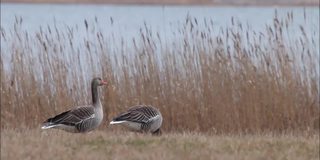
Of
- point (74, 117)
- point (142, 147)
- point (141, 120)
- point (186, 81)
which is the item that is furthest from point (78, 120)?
point (186, 81)

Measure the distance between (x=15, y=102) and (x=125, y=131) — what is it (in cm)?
178

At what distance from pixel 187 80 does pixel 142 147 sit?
383 centimetres

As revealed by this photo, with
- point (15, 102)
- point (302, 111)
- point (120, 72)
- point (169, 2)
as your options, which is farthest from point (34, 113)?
point (169, 2)

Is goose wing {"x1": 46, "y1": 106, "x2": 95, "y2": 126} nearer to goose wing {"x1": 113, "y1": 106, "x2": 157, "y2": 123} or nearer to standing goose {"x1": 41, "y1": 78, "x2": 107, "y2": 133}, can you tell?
standing goose {"x1": 41, "y1": 78, "x2": 107, "y2": 133}

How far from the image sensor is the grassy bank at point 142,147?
8.14m

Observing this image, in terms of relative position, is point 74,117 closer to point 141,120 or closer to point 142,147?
point 141,120

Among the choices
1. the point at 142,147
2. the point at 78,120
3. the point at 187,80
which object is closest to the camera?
the point at 142,147

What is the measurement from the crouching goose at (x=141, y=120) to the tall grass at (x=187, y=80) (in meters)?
1.52

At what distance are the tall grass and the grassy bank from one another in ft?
7.79

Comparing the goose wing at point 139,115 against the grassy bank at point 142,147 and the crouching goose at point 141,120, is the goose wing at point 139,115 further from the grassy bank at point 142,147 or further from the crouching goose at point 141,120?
the grassy bank at point 142,147

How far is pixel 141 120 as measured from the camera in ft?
34.0

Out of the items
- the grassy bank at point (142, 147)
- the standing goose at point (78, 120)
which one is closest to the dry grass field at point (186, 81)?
the standing goose at point (78, 120)

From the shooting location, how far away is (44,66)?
1243 centimetres

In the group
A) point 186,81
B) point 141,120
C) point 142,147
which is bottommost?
point 142,147
